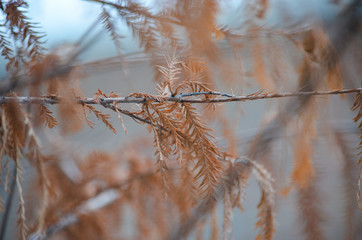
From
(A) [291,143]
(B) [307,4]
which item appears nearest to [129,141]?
(A) [291,143]

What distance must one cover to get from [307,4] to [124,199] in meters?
0.58

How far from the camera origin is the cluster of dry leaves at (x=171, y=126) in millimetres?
292

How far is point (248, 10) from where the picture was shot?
454 mm

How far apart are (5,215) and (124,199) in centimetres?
25

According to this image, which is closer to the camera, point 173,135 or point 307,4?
point 173,135

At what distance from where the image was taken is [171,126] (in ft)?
0.93

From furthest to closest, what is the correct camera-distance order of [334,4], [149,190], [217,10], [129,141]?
[129,141] < [149,190] < [334,4] < [217,10]

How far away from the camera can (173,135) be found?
29cm

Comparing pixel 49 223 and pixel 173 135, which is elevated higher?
pixel 173 135

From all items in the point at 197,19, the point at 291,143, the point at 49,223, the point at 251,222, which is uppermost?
the point at 197,19

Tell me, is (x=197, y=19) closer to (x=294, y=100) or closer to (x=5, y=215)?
(x=294, y=100)

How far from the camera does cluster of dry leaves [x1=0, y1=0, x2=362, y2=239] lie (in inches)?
11.5

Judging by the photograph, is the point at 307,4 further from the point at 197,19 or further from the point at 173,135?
the point at 173,135

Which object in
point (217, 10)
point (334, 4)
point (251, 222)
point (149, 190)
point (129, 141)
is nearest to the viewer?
point (217, 10)
